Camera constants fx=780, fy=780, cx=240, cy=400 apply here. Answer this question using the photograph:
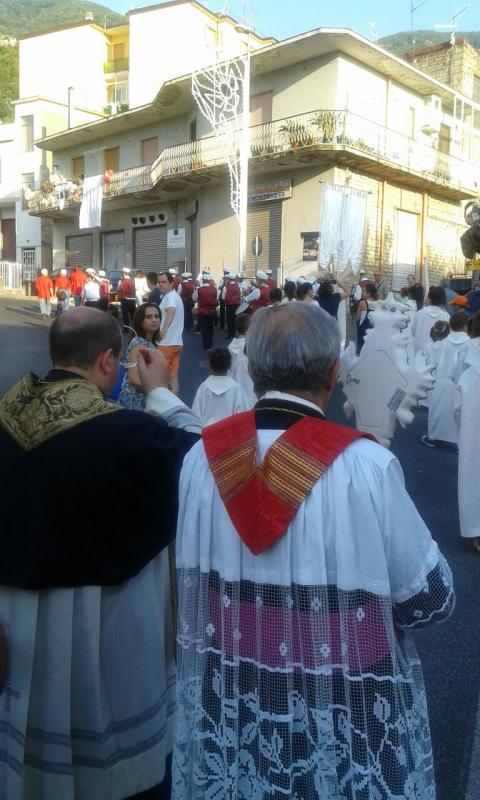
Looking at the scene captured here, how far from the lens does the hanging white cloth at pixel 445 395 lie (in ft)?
33.0

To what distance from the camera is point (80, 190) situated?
37125 mm

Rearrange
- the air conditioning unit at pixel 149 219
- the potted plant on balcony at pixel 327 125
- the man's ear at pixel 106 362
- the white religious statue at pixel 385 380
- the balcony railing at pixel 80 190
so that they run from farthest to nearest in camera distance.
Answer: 1. the air conditioning unit at pixel 149 219
2. the balcony railing at pixel 80 190
3. the potted plant on balcony at pixel 327 125
4. the white religious statue at pixel 385 380
5. the man's ear at pixel 106 362

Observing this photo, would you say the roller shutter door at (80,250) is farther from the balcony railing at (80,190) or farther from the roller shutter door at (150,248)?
the roller shutter door at (150,248)

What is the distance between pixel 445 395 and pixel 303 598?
862cm

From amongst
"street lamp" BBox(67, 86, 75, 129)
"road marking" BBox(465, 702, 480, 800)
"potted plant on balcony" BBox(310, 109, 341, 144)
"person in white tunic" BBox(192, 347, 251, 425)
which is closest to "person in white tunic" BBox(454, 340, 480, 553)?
"person in white tunic" BBox(192, 347, 251, 425)

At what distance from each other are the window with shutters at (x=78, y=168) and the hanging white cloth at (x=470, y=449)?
36230 mm

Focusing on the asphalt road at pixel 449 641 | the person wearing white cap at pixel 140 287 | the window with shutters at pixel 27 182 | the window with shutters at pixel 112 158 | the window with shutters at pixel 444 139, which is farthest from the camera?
the window with shutters at pixel 27 182

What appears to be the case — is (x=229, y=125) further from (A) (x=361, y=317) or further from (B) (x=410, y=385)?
(B) (x=410, y=385)

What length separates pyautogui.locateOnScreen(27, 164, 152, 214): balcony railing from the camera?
33.0 m

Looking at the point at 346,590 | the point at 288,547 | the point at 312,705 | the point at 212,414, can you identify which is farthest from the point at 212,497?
the point at 212,414

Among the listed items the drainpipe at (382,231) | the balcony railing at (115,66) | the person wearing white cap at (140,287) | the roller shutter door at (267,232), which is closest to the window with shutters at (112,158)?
the balcony railing at (115,66)

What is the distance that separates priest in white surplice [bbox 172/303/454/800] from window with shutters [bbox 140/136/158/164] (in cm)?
3401

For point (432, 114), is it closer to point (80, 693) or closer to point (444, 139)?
point (444, 139)

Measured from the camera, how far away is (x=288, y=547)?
192 cm
